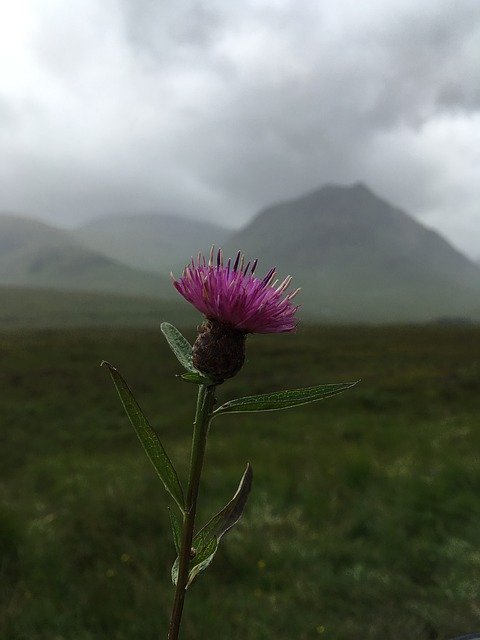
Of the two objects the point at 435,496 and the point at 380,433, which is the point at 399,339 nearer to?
the point at 380,433

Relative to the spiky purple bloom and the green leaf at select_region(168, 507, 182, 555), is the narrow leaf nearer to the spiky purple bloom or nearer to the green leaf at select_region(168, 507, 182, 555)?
the spiky purple bloom

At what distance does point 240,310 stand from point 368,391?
2205 centimetres

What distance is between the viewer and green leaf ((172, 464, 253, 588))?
138cm

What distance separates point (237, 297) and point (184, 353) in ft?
0.78

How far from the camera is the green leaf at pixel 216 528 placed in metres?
1.38

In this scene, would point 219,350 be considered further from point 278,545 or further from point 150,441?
point 278,545

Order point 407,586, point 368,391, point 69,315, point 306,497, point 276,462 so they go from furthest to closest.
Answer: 1. point 69,315
2. point 368,391
3. point 276,462
4. point 306,497
5. point 407,586

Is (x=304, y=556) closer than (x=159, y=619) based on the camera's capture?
No

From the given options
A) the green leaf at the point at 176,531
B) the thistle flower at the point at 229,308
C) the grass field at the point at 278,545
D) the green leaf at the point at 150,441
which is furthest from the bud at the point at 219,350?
the grass field at the point at 278,545

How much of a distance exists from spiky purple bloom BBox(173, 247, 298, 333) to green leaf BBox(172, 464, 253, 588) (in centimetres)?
43

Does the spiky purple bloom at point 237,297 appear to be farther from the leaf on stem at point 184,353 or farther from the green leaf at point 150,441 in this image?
the green leaf at point 150,441

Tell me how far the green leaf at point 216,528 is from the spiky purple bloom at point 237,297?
1.43 ft

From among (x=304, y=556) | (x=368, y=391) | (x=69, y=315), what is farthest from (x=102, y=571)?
(x=69, y=315)

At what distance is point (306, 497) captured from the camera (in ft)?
27.2
